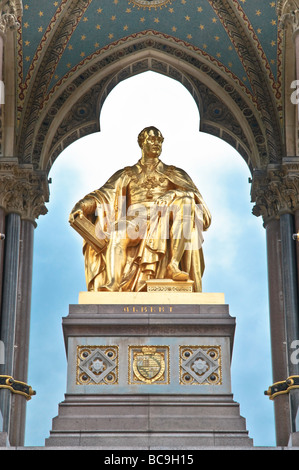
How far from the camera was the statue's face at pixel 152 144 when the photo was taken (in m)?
14.8

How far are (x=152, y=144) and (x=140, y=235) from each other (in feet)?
4.59

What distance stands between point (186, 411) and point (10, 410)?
2.86 m

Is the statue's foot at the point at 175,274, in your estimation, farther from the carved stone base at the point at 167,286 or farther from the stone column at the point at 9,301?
the stone column at the point at 9,301

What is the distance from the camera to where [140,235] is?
555 inches

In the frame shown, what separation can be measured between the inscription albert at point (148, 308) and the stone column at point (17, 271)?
2.17 m

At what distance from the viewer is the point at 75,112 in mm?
16828

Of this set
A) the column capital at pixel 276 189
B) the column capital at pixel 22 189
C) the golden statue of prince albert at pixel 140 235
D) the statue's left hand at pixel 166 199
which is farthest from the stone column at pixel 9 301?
the column capital at pixel 276 189

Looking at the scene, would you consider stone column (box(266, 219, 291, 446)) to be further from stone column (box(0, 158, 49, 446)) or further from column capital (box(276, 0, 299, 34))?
stone column (box(0, 158, 49, 446))

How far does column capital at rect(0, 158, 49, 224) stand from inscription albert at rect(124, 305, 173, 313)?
124 inches

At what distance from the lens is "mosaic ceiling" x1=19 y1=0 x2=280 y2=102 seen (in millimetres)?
16188

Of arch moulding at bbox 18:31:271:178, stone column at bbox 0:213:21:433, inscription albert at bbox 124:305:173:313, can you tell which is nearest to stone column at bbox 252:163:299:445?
arch moulding at bbox 18:31:271:178

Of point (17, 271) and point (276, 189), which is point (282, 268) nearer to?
point (276, 189)

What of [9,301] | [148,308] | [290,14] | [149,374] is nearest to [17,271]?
[9,301]
